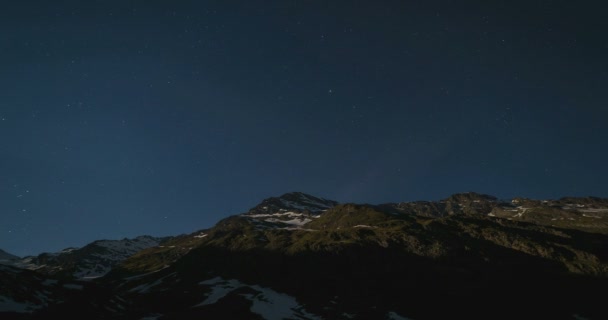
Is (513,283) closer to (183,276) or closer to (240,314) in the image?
(240,314)

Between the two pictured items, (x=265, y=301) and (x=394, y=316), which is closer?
(x=394, y=316)

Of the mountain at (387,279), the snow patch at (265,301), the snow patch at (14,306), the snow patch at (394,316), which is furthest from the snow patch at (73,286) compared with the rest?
the snow patch at (394,316)

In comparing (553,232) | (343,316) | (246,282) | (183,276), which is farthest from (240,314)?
(553,232)

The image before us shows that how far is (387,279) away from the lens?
144000 mm

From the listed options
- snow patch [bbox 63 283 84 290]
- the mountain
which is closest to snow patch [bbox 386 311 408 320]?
the mountain

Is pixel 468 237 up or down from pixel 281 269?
up

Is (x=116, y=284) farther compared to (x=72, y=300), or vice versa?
(x=116, y=284)

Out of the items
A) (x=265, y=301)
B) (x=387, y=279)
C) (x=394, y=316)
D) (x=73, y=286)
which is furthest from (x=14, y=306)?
(x=387, y=279)

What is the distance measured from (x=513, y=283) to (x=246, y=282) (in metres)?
98.6

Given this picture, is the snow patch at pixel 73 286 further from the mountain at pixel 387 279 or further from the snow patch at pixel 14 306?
the snow patch at pixel 14 306

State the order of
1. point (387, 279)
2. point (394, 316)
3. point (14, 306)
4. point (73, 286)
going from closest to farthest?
point (14, 306) → point (73, 286) → point (394, 316) → point (387, 279)

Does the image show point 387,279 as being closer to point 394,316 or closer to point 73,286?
point 394,316

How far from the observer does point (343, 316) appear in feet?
369

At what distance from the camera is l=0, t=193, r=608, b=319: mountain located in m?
117
